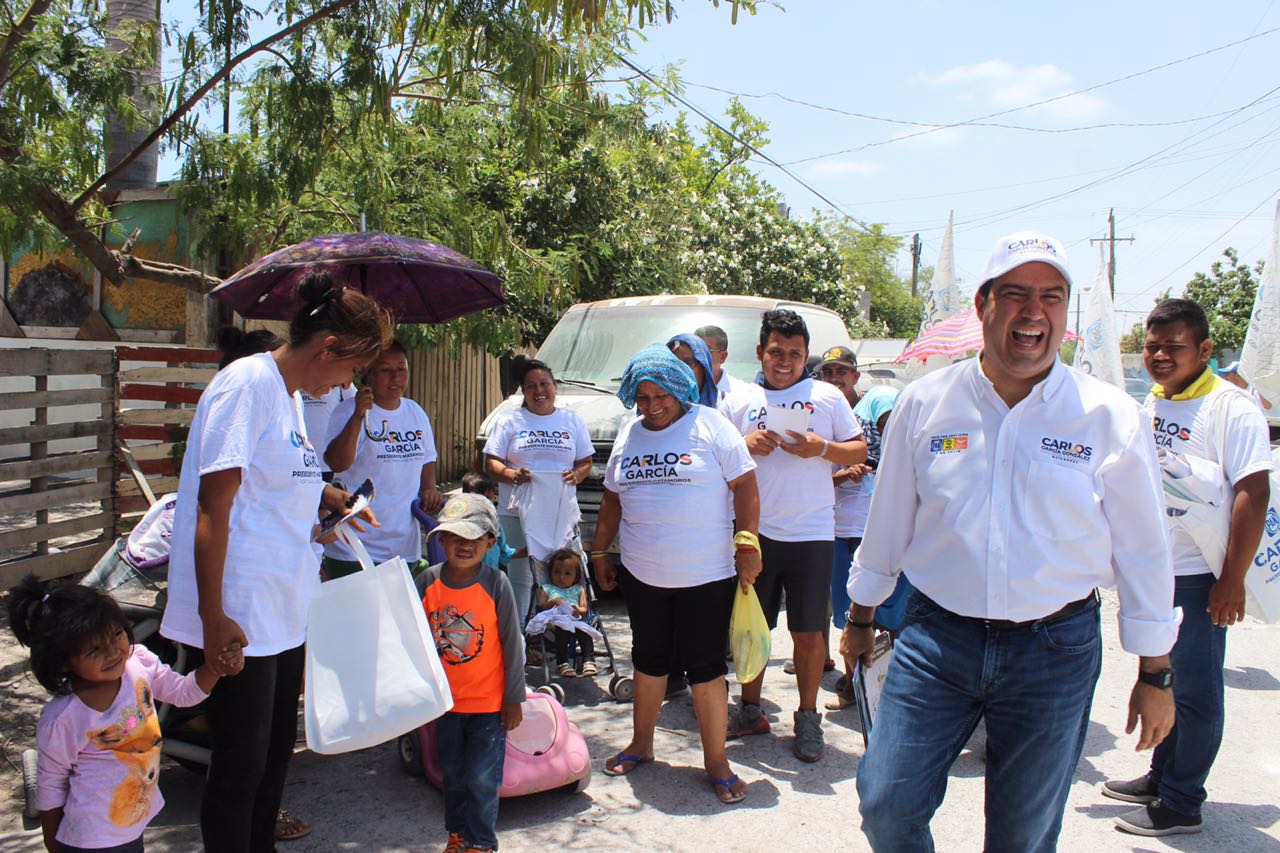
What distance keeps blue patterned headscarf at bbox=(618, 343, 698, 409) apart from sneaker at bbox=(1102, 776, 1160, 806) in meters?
2.51

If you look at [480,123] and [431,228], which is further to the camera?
[480,123]

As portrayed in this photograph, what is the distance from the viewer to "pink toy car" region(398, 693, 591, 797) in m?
4.16

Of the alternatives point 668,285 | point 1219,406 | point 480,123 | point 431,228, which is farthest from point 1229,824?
point 668,285

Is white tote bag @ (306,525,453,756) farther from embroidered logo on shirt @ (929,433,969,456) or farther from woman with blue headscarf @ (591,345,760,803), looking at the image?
embroidered logo on shirt @ (929,433,969,456)

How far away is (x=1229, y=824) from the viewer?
418cm

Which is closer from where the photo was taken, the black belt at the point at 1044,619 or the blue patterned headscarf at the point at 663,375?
the black belt at the point at 1044,619

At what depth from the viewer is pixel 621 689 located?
5.67m

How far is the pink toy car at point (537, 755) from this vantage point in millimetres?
4156

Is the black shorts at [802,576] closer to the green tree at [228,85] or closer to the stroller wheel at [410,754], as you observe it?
the stroller wheel at [410,754]

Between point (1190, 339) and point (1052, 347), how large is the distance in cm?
187

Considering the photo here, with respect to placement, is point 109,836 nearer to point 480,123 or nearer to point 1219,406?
point 1219,406

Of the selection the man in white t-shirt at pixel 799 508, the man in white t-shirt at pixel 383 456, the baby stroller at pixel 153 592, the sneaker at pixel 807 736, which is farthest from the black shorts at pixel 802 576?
the baby stroller at pixel 153 592

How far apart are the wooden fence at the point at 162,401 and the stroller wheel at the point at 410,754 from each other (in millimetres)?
4049

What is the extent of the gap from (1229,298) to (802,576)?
30180mm
